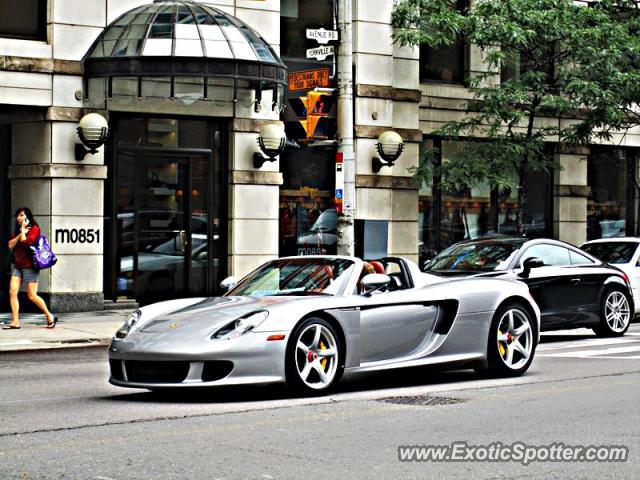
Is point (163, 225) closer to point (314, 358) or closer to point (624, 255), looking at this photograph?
point (624, 255)

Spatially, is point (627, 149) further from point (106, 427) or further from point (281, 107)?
point (106, 427)

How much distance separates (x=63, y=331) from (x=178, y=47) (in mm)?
5605

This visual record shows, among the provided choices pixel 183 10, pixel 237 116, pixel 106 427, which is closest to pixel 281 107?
pixel 237 116

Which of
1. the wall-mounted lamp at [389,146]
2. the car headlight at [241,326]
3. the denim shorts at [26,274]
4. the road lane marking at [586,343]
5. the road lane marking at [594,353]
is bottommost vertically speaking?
the road lane marking at [586,343]

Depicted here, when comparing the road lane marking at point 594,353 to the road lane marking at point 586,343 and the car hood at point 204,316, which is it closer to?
the road lane marking at point 586,343

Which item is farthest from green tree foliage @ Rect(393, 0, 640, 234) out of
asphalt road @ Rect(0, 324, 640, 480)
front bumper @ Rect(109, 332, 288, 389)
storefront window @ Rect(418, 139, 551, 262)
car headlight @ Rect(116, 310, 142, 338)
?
front bumper @ Rect(109, 332, 288, 389)

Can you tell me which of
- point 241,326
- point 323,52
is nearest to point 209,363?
point 241,326

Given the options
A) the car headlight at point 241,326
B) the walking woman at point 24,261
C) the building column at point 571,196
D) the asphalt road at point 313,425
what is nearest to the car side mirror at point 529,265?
the asphalt road at point 313,425

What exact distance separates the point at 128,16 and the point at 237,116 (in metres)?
3.03

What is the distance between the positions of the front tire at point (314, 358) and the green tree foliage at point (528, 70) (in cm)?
1473

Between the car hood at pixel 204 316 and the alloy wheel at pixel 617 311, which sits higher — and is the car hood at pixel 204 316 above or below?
above

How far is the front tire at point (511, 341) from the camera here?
40.3ft

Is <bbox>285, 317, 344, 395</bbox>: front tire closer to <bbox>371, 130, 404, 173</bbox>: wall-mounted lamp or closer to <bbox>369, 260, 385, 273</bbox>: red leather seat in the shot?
<bbox>369, 260, 385, 273</bbox>: red leather seat

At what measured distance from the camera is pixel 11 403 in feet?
35.2
